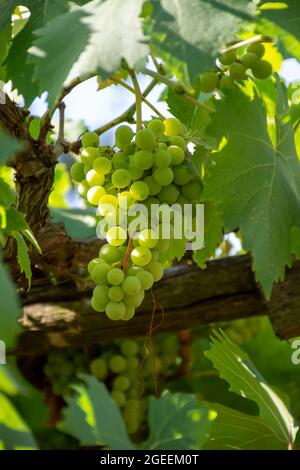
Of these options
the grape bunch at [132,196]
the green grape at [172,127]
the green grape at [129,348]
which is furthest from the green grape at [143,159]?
the green grape at [129,348]

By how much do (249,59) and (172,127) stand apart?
0.17 metres

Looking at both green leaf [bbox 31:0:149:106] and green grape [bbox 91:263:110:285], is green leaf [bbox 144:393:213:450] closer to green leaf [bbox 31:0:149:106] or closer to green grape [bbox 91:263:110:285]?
green grape [bbox 91:263:110:285]

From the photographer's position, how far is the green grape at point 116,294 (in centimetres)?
126

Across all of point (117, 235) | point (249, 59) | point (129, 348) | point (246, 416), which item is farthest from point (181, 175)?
point (129, 348)

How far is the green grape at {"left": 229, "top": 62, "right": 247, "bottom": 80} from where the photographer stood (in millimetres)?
1440

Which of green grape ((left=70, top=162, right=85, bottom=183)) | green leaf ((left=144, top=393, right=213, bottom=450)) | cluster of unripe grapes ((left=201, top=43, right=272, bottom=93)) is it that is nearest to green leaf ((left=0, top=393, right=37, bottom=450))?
green leaf ((left=144, top=393, right=213, bottom=450))

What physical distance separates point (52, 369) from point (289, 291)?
64 cm

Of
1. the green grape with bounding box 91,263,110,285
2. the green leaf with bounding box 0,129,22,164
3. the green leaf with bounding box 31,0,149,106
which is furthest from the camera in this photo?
the green grape with bounding box 91,263,110,285

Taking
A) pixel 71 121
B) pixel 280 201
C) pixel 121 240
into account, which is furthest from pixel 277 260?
pixel 71 121

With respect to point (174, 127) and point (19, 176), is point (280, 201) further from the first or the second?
point (19, 176)

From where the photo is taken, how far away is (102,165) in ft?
4.37

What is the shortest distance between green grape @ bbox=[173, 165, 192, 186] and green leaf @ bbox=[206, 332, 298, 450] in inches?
11.3

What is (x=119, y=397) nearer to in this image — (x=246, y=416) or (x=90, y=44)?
(x=246, y=416)

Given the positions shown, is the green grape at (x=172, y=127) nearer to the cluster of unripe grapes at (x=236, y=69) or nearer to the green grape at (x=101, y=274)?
the cluster of unripe grapes at (x=236, y=69)
